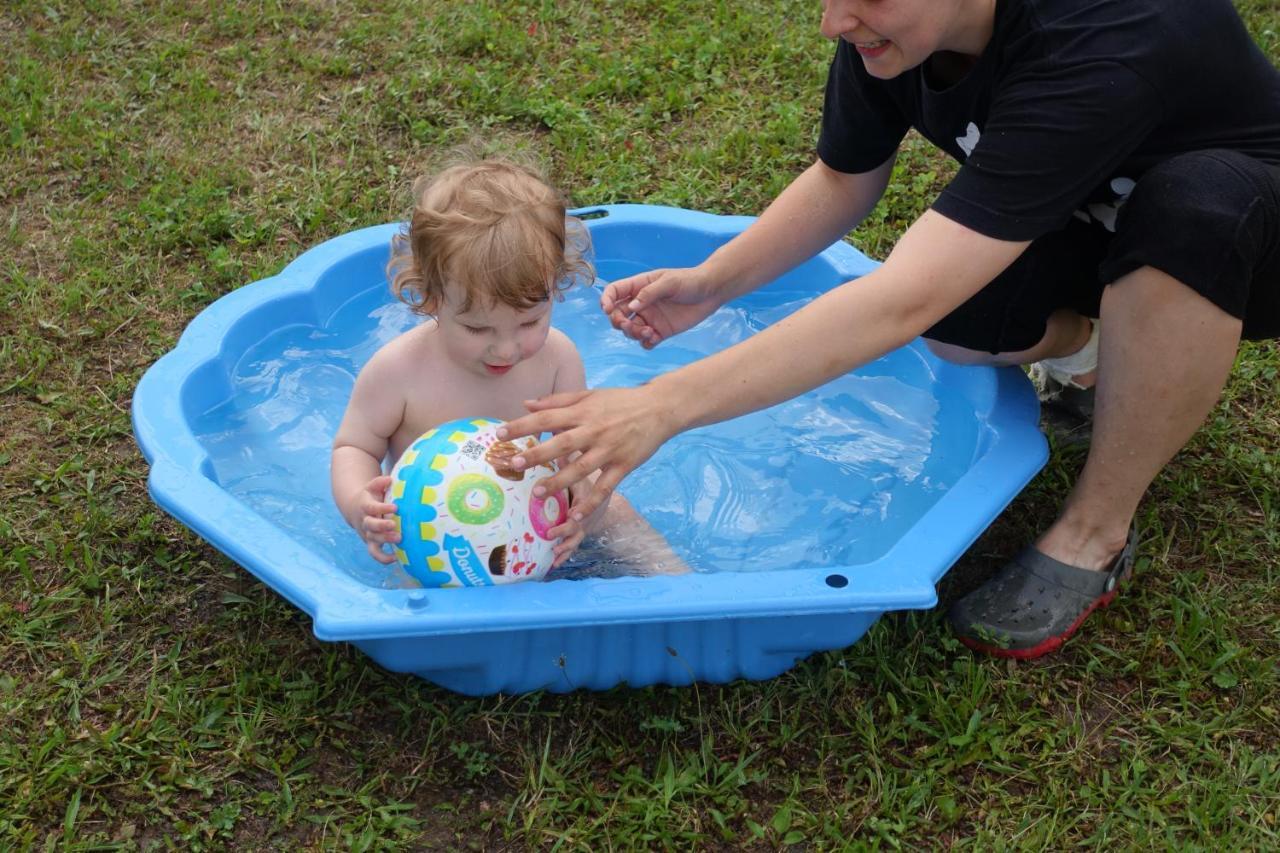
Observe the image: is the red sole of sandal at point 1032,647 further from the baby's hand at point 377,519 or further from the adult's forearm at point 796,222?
the baby's hand at point 377,519

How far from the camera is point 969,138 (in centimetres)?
243

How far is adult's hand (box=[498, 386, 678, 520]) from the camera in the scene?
6.37 feet

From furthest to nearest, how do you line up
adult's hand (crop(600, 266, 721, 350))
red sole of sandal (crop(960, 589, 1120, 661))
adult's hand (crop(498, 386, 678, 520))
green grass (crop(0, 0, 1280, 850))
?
adult's hand (crop(600, 266, 721, 350))
red sole of sandal (crop(960, 589, 1120, 661))
green grass (crop(0, 0, 1280, 850))
adult's hand (crop(498, 386, 678, 520))

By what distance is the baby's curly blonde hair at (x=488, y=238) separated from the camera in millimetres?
2238

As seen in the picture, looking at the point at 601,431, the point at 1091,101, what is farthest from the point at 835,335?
the point at 1091,101

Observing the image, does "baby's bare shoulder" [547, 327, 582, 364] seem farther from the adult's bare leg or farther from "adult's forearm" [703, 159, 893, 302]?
the adult's bare leg

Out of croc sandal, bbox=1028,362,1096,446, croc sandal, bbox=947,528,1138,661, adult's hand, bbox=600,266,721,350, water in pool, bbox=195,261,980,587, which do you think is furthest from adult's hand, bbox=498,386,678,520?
croc sandal, bbox=1028,362,1096,446

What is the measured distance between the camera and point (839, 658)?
2451mm

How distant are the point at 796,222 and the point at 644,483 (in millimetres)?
737

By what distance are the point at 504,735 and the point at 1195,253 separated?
60.2 inches

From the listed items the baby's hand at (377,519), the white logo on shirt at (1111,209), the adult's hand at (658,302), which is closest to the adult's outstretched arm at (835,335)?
the baby's hand at (377,519)

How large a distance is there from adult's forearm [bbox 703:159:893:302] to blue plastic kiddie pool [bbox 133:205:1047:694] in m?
0.51

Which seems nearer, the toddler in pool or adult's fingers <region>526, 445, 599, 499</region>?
adult's fingers <region>526, 445, 599, 499</region>

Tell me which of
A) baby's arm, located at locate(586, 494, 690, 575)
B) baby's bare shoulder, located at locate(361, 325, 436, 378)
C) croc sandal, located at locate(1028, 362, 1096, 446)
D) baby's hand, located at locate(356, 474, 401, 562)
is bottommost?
croc sandal, located at locate(1028, 362, 1096, 446)
